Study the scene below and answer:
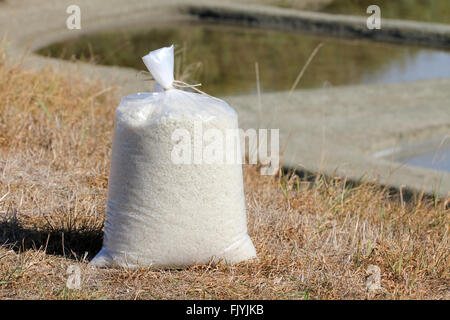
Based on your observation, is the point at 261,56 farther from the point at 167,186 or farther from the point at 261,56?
the point at 167,186

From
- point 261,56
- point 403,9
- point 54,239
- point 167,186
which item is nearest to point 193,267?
point 167,186

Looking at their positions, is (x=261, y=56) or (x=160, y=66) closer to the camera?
(x=160, y=66)

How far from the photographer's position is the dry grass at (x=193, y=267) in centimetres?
196

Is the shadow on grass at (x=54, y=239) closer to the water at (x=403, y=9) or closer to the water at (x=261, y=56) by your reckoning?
the water at (x=261, y=56)

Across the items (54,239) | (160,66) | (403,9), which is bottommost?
(403,9)

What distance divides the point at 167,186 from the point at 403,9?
36.1 ft

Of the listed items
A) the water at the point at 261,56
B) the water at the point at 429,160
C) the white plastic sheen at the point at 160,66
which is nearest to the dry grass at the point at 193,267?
the white plastic sheen at the point at 160,66

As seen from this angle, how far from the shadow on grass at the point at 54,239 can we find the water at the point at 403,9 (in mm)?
9592

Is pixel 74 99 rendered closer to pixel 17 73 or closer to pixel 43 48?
pixel 17 73

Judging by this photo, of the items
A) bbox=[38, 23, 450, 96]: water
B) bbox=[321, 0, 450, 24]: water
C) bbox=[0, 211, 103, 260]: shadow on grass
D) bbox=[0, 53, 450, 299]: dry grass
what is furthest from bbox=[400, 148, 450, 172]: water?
bbox=[321, 0, 450, 24]: water

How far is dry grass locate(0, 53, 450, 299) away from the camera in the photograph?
1962 millimetres

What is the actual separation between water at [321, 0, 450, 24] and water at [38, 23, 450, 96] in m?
2.61

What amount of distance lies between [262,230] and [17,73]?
1.87 meters

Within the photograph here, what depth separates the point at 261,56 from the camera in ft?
26.2
